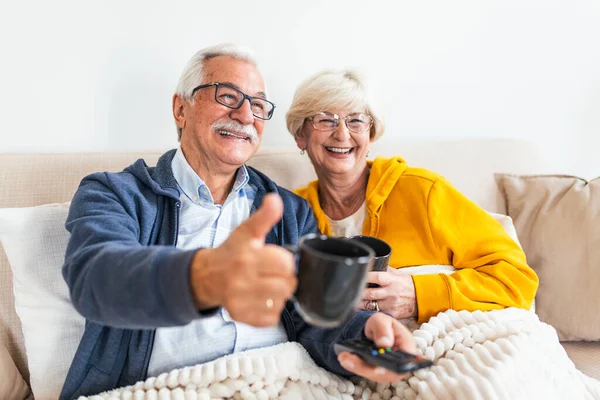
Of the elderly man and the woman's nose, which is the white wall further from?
the elderly man

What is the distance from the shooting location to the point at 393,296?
1417mm

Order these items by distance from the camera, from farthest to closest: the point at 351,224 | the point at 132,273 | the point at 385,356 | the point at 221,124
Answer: the point at 351,224, the point at 221,124, the point at 385,356, the point at 132,273

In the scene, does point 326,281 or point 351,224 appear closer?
point 326,281

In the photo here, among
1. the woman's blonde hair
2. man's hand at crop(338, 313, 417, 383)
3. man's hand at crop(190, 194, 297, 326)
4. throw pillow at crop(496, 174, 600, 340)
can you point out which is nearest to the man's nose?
the woman's blonde hair

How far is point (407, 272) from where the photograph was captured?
5.02 feet

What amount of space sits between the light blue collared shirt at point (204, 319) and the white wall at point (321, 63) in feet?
1.66

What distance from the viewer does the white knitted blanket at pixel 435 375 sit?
3.59 feet

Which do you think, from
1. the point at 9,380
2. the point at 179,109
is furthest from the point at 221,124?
the point at 9,380

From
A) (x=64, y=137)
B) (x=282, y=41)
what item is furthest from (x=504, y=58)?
(x=64, y=137)

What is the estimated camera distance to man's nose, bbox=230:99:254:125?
1.42 meters

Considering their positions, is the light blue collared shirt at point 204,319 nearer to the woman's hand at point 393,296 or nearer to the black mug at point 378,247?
the woman's hand at point 393,296

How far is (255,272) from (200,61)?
928mm

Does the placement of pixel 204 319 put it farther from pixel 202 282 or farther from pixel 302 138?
pixel 302 138

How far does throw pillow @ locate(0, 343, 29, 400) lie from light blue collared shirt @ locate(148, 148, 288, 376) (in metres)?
0.39
